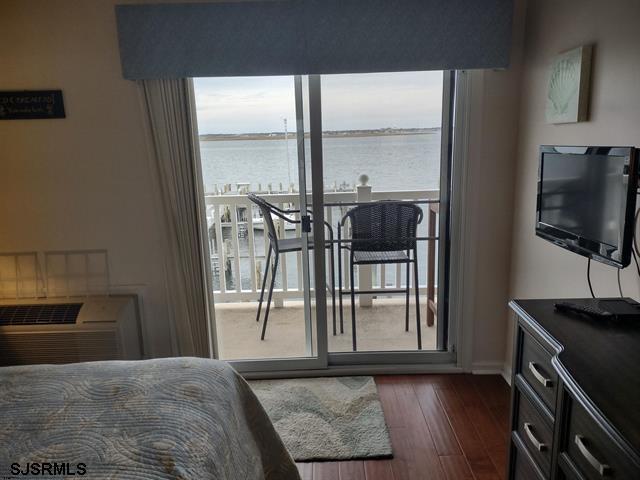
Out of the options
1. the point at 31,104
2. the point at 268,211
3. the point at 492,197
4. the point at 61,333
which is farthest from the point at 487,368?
the point at 31,104

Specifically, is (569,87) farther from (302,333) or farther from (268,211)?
(302,333)

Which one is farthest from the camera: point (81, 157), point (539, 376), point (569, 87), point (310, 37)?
point (81, 157)

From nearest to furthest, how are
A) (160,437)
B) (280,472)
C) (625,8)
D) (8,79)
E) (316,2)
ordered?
1. (160,437)
2. (625,8)
3. (280,472)
4. (316,2)
5. (8,79)

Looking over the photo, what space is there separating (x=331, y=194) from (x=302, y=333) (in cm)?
96

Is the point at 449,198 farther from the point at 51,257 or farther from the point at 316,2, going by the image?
the point at 51,257

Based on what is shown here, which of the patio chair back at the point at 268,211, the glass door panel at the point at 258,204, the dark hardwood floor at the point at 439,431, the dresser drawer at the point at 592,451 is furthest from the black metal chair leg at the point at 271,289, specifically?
the dresser drawer at the point at 592,451

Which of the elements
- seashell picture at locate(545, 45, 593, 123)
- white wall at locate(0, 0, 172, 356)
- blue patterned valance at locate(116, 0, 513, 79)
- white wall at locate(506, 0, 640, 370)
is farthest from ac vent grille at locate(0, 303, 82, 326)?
seashell picture at locate(545, 45, 593, 123)

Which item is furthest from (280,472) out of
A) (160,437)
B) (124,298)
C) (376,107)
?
(376,107)

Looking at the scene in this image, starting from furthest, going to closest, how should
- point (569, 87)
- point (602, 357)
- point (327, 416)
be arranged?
point (327, 416)
point (569, 87)
point (602, 357)

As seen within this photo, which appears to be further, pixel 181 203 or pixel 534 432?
pixel 181 203

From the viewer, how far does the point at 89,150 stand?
8.43 feet

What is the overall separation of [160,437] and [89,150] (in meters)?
1.91

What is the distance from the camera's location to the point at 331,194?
9.22ft

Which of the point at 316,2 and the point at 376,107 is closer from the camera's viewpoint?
the point at 316,2
